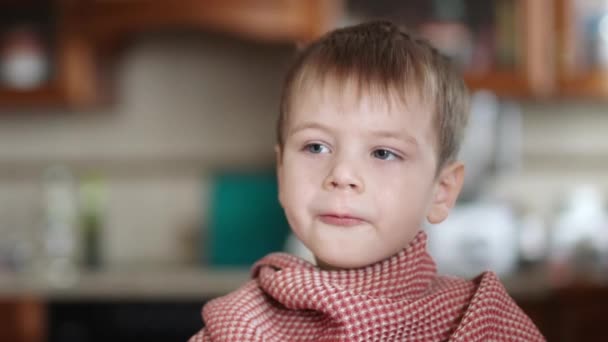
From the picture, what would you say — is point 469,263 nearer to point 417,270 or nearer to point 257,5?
point 257,5

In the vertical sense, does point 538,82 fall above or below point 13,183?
above

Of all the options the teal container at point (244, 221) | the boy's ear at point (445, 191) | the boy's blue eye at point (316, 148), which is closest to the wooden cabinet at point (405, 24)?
the teal container at point (244, 221)

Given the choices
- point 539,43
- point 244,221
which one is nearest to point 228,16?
point 244,221

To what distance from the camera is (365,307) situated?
815 mm

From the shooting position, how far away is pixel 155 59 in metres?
3.10

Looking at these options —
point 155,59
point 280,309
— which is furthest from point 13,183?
point 280,309

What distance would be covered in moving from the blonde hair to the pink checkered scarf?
13cm

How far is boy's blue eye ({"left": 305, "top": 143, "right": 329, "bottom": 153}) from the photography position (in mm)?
875

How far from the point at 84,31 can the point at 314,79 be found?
2073 mm

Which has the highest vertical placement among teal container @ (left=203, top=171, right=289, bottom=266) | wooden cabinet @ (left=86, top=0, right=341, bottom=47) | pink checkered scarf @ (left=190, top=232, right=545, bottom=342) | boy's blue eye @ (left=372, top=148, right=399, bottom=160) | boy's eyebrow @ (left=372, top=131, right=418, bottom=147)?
wooden cabinet @ (left=86, top=0, right=341, bottom=47)

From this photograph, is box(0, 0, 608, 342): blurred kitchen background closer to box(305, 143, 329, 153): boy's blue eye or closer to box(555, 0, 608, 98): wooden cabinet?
box(555, 0, 608, 98): wooden cabinet

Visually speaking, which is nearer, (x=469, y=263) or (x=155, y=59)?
A: (x=469, y=263)

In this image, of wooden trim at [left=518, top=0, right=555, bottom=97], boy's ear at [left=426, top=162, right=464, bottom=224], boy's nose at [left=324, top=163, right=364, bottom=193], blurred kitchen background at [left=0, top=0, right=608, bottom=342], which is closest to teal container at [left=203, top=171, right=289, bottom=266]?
blurred kitchen background at [left=0, top=0, right=608, bottom=342]

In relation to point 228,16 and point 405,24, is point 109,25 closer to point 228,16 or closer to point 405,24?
point 228,16
